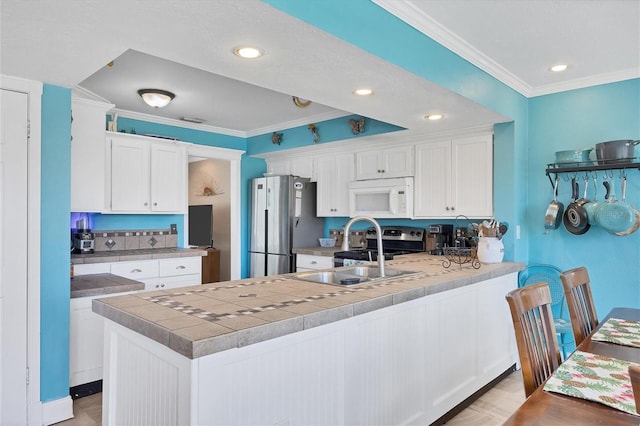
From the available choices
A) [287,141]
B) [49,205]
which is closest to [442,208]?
[287,141]

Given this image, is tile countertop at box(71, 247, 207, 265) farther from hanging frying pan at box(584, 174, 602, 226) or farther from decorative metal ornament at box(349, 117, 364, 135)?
hanging frying pan at box(584, 174, 602, 226)

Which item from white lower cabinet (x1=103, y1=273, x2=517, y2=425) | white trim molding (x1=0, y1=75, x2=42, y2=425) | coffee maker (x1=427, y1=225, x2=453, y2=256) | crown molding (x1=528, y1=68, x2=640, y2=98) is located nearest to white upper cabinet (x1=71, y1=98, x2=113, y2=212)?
white trim molding (x1=0, y1=75, x2=42, y2=425)

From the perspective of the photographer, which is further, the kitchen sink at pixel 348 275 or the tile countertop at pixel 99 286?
the tile countertop at pixel 99 286

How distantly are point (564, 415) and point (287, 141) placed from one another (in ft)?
14.6

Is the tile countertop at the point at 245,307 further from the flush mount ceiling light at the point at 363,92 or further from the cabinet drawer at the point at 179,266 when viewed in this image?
the cabinet drawer at the point at 179,266

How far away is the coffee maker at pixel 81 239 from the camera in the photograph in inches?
154

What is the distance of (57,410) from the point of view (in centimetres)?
256

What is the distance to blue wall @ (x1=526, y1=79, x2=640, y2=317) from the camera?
3193mm

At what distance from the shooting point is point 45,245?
2.50 meters

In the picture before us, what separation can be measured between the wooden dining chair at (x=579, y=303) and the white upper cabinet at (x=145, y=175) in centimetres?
374

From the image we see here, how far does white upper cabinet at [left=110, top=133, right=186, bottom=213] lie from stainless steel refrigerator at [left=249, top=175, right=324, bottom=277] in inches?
41.6

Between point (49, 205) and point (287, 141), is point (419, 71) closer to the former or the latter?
point (49, 205)

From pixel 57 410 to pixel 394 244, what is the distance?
3157mm

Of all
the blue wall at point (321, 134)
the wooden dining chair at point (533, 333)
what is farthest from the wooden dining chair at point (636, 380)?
the blue wall at point (321, 134)
